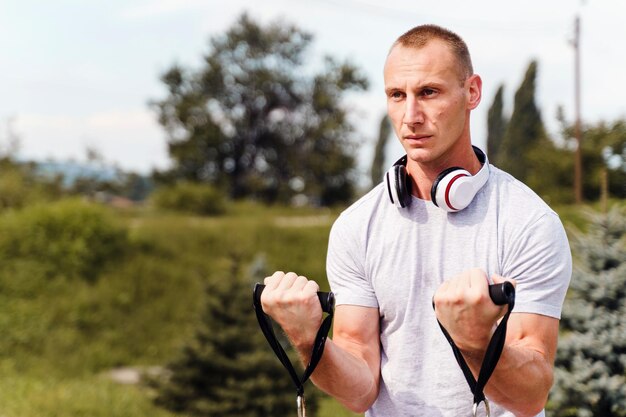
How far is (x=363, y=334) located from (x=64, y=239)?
17841mm

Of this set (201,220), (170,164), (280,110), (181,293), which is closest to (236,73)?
(280,110)

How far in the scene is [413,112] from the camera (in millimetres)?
2447

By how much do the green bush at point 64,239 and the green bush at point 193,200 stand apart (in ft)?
16.9

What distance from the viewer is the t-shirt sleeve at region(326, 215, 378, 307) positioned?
2.61 metres

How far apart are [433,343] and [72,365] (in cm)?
1443

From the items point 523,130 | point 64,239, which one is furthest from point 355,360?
point 523,130

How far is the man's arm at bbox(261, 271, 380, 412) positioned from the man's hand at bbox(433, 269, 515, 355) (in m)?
0.33

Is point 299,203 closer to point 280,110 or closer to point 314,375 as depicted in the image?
point 280,110

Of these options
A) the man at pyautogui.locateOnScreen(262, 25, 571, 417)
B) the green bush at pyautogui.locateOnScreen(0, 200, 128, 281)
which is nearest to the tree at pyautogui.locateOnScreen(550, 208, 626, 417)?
the man at pyautogui.locateOnScreen(262, 25, 571, 417)

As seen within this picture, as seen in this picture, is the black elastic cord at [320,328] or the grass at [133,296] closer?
the black elastic cord at [320,328]

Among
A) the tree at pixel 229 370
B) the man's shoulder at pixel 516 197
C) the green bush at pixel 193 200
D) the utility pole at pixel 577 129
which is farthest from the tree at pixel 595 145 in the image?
the man's shoulder at pixel 516 197

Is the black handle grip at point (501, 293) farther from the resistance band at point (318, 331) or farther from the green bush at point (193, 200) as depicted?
the green bush at point (193, 200)

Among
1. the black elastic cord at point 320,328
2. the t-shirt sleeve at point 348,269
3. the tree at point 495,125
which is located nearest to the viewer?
the black elastic cord at point 320,328

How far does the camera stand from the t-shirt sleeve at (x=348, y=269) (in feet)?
8.57
